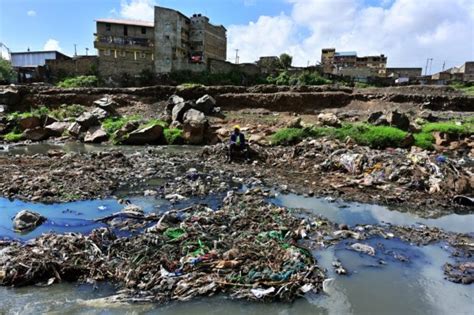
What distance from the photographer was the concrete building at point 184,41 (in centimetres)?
4444

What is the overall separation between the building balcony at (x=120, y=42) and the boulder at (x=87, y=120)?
27.4 meters

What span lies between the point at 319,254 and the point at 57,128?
797 inches

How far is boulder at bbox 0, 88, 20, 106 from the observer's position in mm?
26703

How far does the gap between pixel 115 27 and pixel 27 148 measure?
34.4m

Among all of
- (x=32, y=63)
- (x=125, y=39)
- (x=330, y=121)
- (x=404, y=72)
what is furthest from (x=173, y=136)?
(x=404, y=72)

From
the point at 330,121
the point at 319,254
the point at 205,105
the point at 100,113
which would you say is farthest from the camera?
the point at 205,105

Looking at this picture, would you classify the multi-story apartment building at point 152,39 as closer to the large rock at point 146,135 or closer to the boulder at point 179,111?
the boulder at point 179,111

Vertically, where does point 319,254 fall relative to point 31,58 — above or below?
below

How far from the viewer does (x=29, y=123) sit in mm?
22156

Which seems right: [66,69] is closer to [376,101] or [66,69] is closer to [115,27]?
[115,27]

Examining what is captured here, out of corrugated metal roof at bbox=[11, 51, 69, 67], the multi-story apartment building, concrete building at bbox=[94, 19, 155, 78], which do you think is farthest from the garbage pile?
corrugated metal roof at bbox=[11, 51, 69, 67]

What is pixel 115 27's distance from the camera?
4822 cm

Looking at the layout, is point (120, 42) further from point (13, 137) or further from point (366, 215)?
point (366, 215)

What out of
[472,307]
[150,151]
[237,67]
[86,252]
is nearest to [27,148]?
[150,151]
